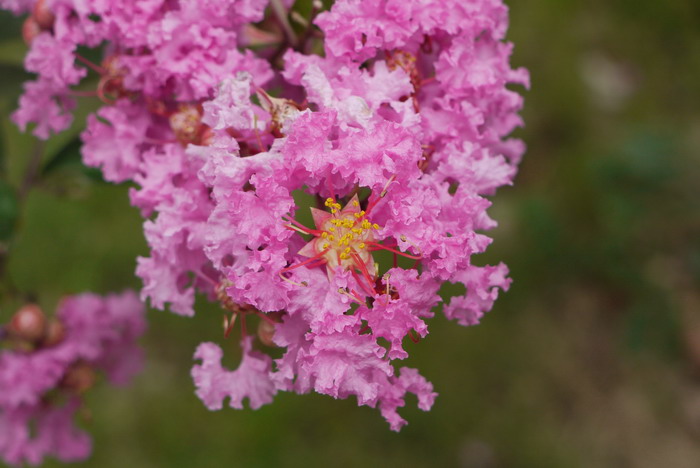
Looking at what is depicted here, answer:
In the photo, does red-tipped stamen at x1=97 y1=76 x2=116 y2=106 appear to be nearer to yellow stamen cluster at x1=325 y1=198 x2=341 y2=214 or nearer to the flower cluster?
the flower cluster

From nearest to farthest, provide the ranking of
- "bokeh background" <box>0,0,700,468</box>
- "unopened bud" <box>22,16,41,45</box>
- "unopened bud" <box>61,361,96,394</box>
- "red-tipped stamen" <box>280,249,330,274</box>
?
"red-tipped stamen" <box>280,249,330,274</box>, "unopened bud" <box>22,16,41,45</box>, "unopened bud" <box>61,361,96,394</box>, "bokeh background" <box>0,0,700,468</box>

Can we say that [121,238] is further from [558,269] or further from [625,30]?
[625,30]

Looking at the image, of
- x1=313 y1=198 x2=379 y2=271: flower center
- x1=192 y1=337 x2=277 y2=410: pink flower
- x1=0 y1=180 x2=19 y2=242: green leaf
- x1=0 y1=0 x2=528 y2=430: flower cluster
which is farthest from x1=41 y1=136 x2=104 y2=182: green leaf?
x1=313 y1=198 x2=379 y2=271: flower center

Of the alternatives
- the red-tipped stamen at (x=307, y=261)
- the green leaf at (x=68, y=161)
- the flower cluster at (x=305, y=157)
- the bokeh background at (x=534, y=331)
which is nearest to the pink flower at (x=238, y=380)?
the flower cluster at (x=305, y=157)

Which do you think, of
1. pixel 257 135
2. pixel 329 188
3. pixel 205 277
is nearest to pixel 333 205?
pixel 329 188

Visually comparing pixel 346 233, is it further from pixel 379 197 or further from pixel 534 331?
pixel 534 331

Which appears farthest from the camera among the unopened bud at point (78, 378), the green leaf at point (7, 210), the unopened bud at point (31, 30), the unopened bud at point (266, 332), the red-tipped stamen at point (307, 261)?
the unopened bud at point (78, 378)

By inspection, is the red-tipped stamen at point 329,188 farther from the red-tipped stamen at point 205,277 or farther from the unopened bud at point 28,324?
the unopened bud at point 28,324
